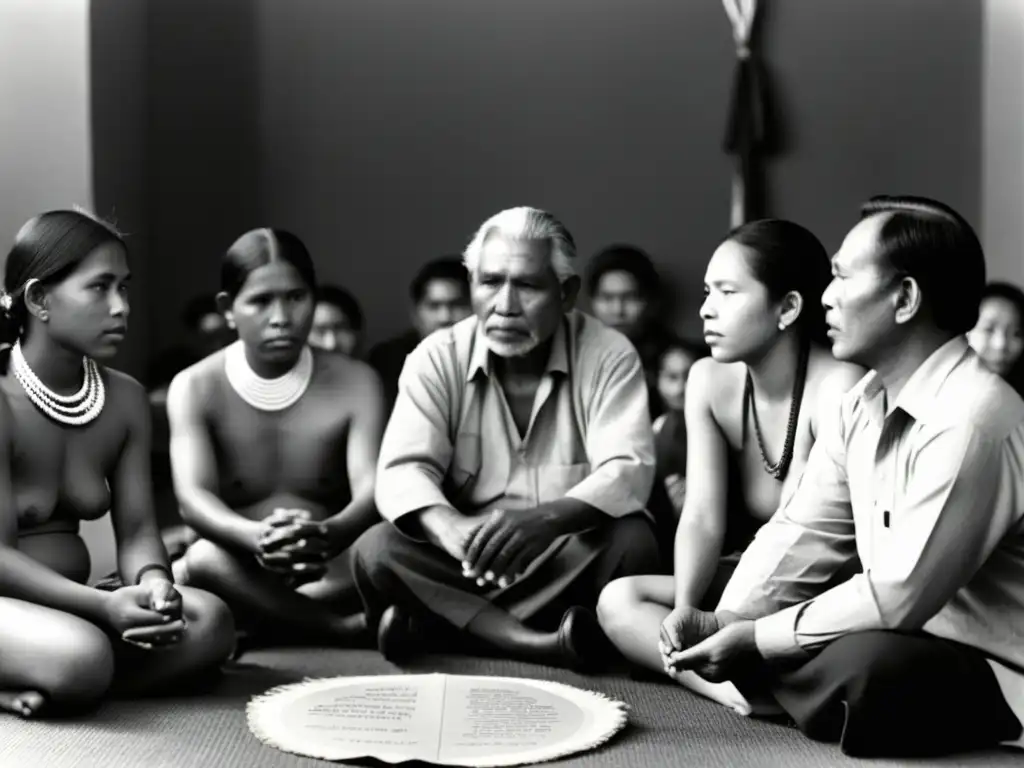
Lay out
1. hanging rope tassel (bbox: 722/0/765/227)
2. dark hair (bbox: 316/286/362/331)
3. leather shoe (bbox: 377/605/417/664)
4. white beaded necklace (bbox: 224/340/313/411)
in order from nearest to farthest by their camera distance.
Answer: leather shoe (bbox: 377/605/417/664)
white beaded necklace (bbox: 224/340/313/411)
dark hair (bbox: 316/286/362/331)
hanging rope tassel (bbox: 722/0/765/227)

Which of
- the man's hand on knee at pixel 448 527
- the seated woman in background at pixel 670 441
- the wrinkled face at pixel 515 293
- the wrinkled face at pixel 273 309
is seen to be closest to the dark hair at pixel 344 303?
the seated woman in background at pixel 670 441

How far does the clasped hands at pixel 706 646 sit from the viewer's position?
2314 mm

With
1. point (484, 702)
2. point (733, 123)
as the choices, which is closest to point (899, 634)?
point (484, 702)

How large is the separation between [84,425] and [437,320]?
2437 millimetres

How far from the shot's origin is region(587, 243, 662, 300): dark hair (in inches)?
215

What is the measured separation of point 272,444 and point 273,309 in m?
0.38

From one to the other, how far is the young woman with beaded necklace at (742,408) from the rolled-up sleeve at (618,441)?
0.24 m

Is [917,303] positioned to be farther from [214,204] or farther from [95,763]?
[214,204]

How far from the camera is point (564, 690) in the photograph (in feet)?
8.54

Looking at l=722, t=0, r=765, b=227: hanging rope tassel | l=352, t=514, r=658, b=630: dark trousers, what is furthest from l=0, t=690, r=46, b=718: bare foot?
l=722, t=0, r=765, b=227: hanging rope tassel

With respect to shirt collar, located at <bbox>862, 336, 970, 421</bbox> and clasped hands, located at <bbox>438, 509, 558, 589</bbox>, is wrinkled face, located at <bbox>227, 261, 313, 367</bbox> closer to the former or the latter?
clasped hands, located at <bbox>438, 509, 558, 589</bbox>

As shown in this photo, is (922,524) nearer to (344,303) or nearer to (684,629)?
(684,629)

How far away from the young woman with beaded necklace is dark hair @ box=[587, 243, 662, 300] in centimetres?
250

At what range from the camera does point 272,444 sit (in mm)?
3443
